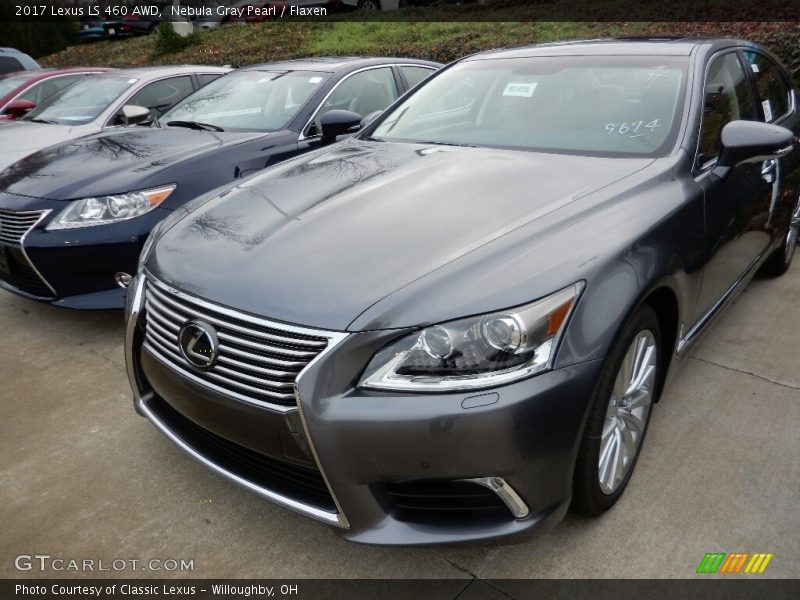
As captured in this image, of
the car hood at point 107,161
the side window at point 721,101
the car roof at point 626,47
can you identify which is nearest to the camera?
the side window at point 721,101

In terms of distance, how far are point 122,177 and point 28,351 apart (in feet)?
3.51

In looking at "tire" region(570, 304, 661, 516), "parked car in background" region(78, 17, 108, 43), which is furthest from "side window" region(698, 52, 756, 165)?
"parked car in background" region(78, 17, 108, 43)

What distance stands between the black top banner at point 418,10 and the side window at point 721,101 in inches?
285

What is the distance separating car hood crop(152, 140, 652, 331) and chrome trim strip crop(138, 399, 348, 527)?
1.73 ft

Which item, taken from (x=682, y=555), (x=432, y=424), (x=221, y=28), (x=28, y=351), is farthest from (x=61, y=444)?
(x=221, y=28)

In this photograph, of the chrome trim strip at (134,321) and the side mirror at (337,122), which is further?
the side mirror at (337,122)

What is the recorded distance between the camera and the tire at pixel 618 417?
1878 mm

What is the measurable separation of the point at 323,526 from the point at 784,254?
A: 3.56m

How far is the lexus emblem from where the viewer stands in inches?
74.5

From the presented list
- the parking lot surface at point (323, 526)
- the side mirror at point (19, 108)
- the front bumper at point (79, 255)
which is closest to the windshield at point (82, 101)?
the side mirror at point (19, 108)

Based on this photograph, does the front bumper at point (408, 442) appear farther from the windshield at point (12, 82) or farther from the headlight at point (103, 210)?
the windshield at point (12, 82)

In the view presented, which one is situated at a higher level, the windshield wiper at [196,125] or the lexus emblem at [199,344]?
the windshield wiper at [196,125]

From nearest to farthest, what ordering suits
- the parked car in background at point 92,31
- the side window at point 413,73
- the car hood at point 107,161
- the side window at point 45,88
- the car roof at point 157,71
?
1. the car hood at point 107,161
2. the side window at point 413,73
3. the car roof at point 157,71
4. the side window at point 45,88
5. the parked car in background at point 92,31

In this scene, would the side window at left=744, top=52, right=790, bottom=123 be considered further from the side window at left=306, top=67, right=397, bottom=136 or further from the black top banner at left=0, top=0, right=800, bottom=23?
the black top banner at left=0, top=0, right=800, bottom=23
